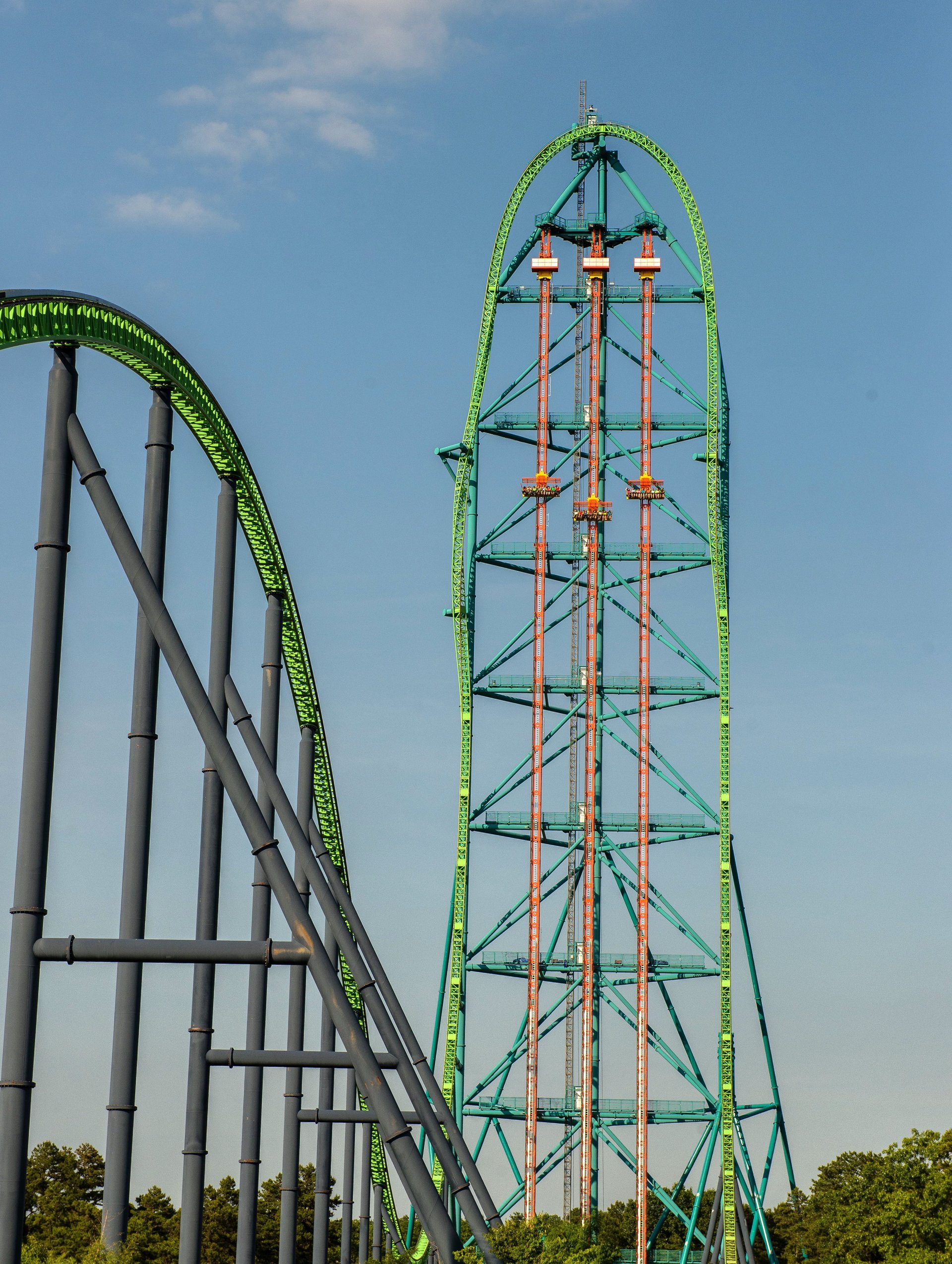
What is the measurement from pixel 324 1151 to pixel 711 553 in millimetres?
24083

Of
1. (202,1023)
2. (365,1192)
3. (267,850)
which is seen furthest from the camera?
(365,1192)

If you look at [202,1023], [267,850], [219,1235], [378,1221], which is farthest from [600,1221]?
[267,850]

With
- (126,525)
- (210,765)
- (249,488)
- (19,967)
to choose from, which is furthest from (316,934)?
(249,488)

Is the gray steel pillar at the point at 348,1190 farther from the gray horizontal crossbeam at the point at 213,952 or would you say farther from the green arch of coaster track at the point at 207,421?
the gray horizontal crossbeam at the point at 213,952

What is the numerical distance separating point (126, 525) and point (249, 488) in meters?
8.03

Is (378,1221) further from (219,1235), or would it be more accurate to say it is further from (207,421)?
(207,421)

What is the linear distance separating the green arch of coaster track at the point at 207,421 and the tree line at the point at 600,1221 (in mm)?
8371

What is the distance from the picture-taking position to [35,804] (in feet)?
57.7

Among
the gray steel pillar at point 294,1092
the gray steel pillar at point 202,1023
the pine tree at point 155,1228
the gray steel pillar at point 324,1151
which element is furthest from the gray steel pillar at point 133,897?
the pine tree at point 155,1228

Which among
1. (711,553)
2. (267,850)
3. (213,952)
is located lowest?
(213,952)

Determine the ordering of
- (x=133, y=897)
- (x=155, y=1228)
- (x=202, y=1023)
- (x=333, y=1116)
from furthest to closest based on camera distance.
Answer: (x=155, y=1228) < (x=333, y=1116) < (x=202, y=1023) < (x=133, y=897)

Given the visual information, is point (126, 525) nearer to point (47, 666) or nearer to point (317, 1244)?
point (47, 666)

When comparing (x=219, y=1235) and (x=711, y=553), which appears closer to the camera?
(x=711, y=553)

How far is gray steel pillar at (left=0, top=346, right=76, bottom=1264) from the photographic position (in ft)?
54.4
